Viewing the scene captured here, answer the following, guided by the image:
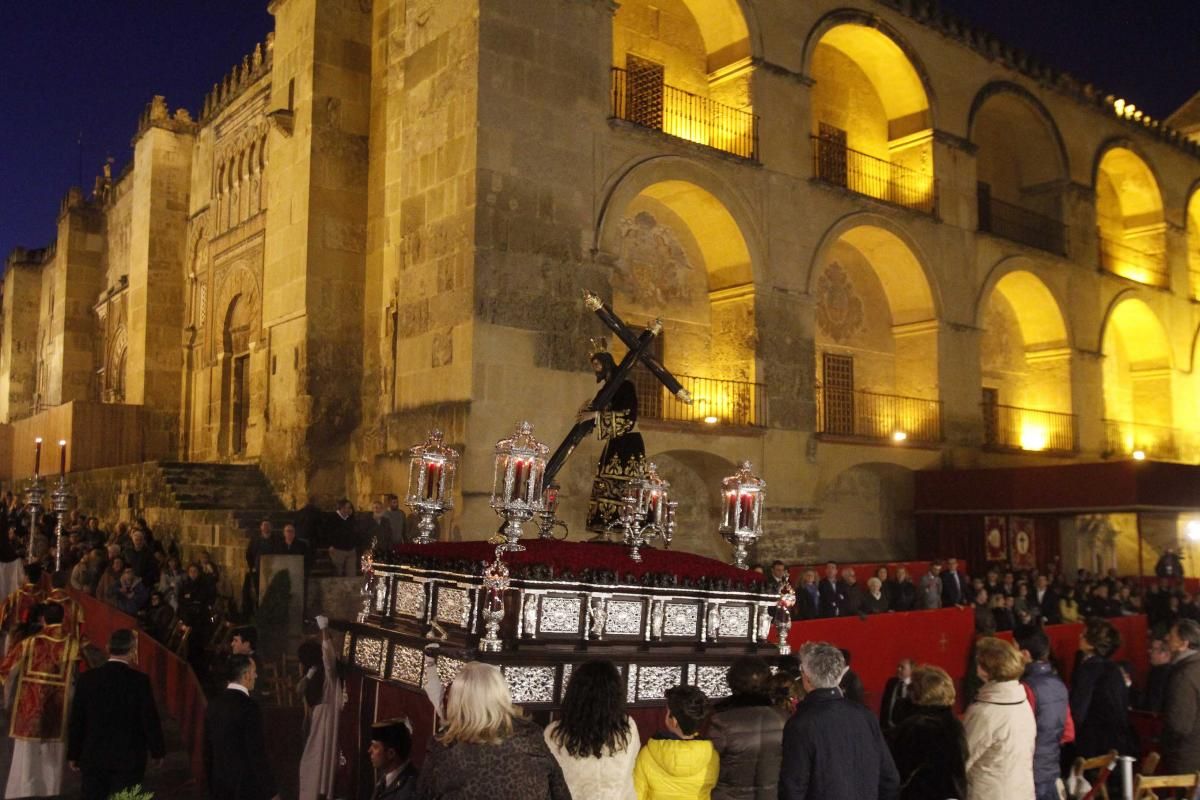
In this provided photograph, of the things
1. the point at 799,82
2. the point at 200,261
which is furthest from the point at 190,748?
the point at 200,261

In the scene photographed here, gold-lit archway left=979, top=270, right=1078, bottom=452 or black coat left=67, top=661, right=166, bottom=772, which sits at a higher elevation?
gold-lit archway left=979, top=270, right=1078, bottom=452

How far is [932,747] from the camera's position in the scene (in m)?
4.75

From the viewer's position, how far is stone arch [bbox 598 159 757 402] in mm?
17438

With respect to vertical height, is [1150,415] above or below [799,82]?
below

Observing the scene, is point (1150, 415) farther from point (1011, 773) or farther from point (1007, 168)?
point (1011, 773)

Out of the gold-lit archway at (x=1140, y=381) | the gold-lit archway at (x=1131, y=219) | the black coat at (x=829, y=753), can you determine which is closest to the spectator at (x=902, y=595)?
the black coat at (x=829, y=753)

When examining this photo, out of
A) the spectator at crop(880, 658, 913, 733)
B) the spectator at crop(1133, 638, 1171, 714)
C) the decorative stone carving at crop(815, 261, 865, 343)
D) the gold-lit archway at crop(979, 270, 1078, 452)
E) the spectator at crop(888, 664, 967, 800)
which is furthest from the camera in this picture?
the gold-lit archway at crop(979, 270, 1078, 452)

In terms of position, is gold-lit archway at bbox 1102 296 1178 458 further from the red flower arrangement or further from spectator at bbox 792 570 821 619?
the red flower arrangement

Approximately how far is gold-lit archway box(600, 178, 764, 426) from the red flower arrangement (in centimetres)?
919

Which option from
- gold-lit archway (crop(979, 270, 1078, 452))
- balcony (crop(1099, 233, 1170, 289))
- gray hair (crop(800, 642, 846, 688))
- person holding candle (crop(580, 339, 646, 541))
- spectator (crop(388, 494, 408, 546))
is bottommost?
gray hair (crop(800, 642, 846, 688))

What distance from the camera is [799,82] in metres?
18.5

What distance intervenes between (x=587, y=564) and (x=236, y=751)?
2.30 m

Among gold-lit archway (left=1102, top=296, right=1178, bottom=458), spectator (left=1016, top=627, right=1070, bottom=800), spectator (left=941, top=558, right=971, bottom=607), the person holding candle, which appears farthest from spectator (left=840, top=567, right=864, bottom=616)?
gold-lit archway (left=1102, top=296, right=1178, bottom=458)

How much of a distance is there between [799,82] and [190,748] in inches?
575
